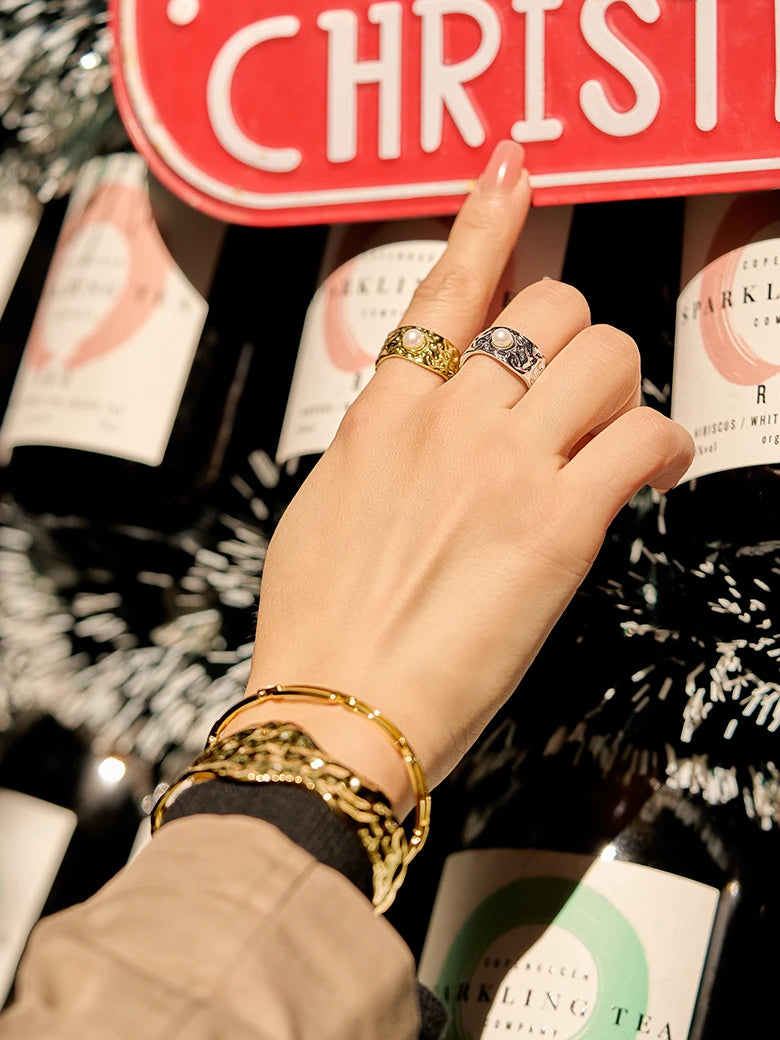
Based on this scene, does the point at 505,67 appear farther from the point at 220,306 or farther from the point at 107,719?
the point at 107,719

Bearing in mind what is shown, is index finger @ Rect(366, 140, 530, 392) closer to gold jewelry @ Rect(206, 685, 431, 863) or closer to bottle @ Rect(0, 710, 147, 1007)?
gold jewelry @ Rect(206, 685, 431, 863)

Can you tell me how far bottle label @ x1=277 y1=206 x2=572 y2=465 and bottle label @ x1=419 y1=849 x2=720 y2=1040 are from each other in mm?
223

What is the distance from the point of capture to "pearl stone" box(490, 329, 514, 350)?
1.39 feet

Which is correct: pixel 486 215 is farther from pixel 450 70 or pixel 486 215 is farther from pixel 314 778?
pixel 314 778

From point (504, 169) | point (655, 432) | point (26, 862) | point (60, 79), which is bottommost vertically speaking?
point (26, 862)

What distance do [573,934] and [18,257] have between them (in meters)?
0.55

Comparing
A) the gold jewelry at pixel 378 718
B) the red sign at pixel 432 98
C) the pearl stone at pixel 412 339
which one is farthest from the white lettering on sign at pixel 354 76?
the gold jewelry at pixel 378 718

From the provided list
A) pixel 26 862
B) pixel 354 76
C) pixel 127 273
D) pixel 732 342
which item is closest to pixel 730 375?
pixel 732 342

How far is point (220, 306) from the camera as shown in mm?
610

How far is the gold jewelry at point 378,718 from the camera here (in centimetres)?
36

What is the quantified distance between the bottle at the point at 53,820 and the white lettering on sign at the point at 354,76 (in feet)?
1.23

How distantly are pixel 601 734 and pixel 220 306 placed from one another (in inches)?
12.4

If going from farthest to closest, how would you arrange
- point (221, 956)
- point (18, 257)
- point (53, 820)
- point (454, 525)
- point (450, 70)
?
1. point (18, 257)
2. point (53, 820)
3. point (450, 70)
4. point (454, 525)
5. point (221, 956)

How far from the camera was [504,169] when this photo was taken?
47 centimetres
